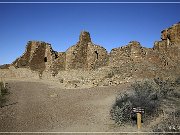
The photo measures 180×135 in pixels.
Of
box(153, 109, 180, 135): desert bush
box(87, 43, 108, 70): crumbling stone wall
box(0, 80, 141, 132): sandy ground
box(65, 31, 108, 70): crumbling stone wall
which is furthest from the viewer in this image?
box(65, 31, 108, 70): crumbling stone wall

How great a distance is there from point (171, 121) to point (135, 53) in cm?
1587

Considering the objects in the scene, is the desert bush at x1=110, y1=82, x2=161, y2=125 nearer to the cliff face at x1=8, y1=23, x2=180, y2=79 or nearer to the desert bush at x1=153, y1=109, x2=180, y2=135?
the desert bush at x1=153, y1=109, x2=180, y2=135

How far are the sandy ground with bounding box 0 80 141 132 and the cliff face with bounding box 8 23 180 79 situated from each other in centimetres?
737

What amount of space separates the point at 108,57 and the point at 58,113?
50.0ft

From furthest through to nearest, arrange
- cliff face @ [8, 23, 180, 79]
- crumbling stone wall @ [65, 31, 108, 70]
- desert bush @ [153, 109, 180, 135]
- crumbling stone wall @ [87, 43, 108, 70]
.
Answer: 1. crumbling stone wall @ [65, 31, 108, 70]
2. crumbling stone wall @ [87, 43, 108, 70]
3. cliff face @ [8, 23, 180, 79]
4. desert bush @ [153, 109, 180, 135]

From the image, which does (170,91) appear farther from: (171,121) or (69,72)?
(69,72)

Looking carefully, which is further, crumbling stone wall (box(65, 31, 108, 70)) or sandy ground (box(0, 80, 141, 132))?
crumbling stone wall (box(65, 31, 108, 70))

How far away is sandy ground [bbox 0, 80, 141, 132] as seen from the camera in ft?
36.5

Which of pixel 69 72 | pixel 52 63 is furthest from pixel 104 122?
pixel 52 63

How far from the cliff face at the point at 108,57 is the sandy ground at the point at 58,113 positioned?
7371 millimetres

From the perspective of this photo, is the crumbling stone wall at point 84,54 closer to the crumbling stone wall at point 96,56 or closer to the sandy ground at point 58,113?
the crumbling stone wall at point 96,56

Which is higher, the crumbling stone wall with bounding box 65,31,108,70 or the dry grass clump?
the crumbling stone wall with bounding box 65,31,108,70

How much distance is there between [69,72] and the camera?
3114 centimetres

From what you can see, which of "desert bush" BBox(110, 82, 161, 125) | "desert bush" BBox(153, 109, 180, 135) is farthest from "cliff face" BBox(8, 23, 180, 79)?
"desert bush" BBox(153, 109, 180, 135)
